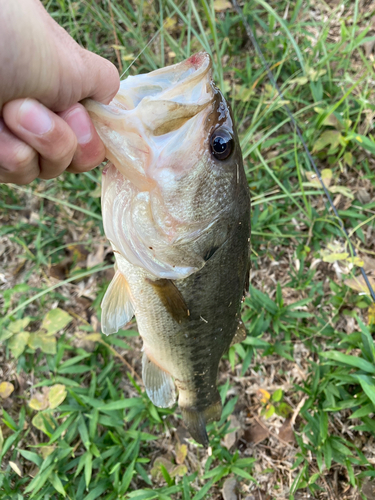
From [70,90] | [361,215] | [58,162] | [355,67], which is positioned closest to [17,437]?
[58,162]

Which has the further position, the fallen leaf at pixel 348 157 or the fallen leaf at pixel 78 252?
the fallen leaf at pixel 78 252

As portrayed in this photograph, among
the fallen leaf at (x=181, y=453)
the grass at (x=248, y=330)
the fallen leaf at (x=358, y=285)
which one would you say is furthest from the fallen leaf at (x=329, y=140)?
the fallen leaf at (x=181, y=453)

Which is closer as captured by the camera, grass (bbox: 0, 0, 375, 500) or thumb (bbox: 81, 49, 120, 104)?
thumb (bbox: 81, 49, 120, 104)

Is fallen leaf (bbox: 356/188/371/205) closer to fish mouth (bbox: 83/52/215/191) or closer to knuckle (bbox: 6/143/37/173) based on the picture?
fish mouth (bbox: 83/52/215/191)

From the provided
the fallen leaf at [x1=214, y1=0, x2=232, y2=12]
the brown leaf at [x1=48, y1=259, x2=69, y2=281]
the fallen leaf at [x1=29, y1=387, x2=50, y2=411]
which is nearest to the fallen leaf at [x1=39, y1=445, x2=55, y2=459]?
the fallen leaf at [x1=29, y1=387, x2=50, y2=411]

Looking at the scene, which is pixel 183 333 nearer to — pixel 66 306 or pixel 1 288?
pixel 66 306

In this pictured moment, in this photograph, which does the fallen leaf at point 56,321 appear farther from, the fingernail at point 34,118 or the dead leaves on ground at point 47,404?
the fingernail at point 34,118
